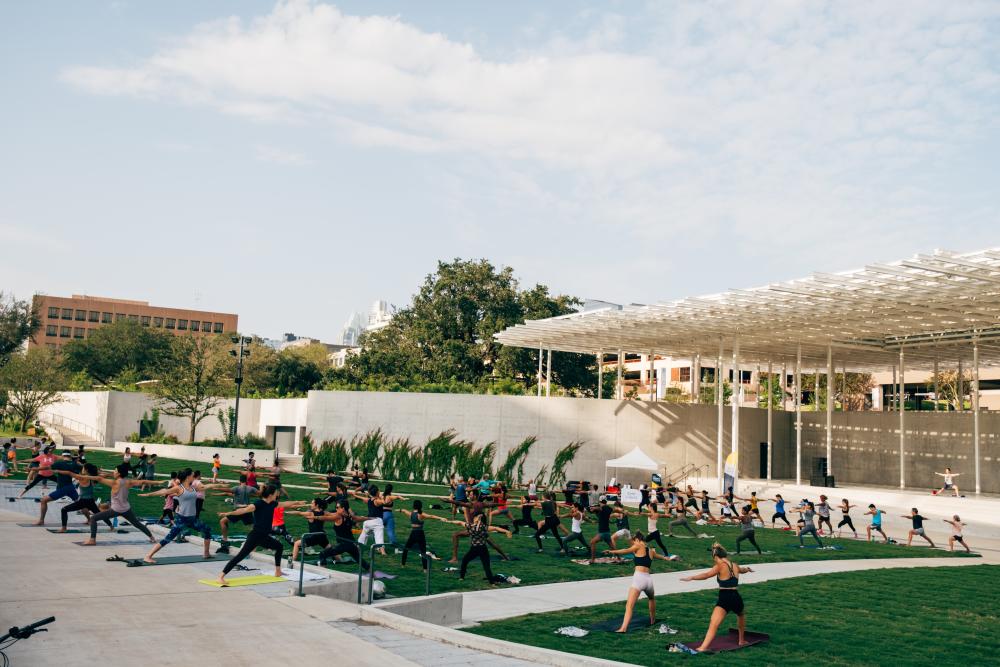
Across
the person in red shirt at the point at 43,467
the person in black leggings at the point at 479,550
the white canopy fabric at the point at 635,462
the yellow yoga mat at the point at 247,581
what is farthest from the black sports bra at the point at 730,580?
the white canopy fabric at the point at 635,462

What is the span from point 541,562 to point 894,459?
105 ft

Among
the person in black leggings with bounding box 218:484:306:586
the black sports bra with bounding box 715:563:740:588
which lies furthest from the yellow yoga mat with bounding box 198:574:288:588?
the black sports bra with bounding box 715:563:740:588

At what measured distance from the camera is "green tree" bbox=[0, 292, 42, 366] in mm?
65062

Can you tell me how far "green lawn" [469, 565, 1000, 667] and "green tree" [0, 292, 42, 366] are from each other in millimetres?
64243

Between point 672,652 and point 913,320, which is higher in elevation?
point 913,320

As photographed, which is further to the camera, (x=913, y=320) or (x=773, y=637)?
(x=913, y=320)

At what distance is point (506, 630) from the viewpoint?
37.7 ft

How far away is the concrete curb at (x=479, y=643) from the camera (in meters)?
9.06

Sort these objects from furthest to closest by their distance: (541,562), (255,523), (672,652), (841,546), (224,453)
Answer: (224,453), (841,546), (541,562), (255,523), (672,652)

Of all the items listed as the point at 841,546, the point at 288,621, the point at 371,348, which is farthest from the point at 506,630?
the point at 371,348

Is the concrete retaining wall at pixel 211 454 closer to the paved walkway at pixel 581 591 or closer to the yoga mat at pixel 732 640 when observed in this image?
the paved walkway at pixel 581 591

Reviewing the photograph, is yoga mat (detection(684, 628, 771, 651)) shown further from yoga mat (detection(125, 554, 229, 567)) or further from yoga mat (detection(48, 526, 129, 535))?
yoga mat (detection(48, 526, 129, 535))

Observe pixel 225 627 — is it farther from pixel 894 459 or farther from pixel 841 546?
Result: pixel 894 459

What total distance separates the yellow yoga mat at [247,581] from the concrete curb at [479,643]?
2.44 meters
